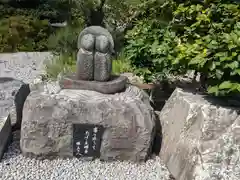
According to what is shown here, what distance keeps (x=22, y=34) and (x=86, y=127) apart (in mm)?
5998

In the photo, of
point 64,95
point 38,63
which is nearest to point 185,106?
point 64,95

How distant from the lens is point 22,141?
368 centimetres

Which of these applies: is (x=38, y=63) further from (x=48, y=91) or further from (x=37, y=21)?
(x=48, y=91)

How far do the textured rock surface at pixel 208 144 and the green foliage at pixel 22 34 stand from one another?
6319 mm

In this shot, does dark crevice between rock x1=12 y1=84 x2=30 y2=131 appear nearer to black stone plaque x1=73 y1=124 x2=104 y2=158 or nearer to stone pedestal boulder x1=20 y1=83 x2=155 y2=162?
stone pedestal boulder x1=20 y1=83 x2=155 y2=162

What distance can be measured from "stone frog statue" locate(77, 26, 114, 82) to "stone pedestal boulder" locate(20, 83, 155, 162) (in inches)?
9.7

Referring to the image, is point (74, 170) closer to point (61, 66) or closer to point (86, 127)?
point (86, 127)

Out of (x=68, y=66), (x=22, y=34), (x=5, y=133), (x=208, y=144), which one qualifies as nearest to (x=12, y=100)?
(x=5, y=133)

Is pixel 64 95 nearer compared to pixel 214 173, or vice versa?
pixel 214 173

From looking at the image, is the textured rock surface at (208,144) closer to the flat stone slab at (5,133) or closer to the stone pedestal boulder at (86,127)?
the stone pedestal boulder at (86,127)

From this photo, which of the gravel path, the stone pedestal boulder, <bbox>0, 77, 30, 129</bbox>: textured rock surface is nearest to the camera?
the gravel path

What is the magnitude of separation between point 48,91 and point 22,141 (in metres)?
0.54

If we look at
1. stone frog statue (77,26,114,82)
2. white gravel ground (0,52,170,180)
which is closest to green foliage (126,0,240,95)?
stone frog statue (77,26,114,82)

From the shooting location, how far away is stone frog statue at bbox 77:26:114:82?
12.5ft
